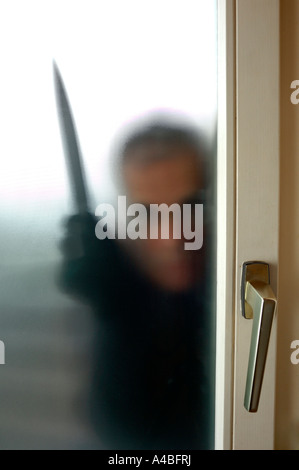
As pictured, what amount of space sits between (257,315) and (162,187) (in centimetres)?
20

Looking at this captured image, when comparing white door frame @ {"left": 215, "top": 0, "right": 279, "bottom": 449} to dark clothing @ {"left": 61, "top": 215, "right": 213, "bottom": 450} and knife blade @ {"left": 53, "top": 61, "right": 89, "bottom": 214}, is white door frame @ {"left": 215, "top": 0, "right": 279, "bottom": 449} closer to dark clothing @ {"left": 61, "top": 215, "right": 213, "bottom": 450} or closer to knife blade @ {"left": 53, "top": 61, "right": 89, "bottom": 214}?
dark clothing @ {"left": 61, "top": 215, "right": 213, "bottom": 450}

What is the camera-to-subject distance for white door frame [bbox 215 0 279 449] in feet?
1.80

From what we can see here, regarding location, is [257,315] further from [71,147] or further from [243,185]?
[71,147]

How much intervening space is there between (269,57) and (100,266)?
344mm

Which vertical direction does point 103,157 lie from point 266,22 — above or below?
below

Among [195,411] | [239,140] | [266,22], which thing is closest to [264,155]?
[239,140]

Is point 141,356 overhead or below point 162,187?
below

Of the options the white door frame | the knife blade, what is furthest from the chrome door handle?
the knife blade

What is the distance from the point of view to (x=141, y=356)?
0.61 meters

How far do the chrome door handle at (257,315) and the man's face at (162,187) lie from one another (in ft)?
0.25

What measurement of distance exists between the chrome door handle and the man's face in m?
0.08

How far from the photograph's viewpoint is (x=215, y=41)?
22.5 inches

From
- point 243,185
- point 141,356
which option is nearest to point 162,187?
point 243,185
